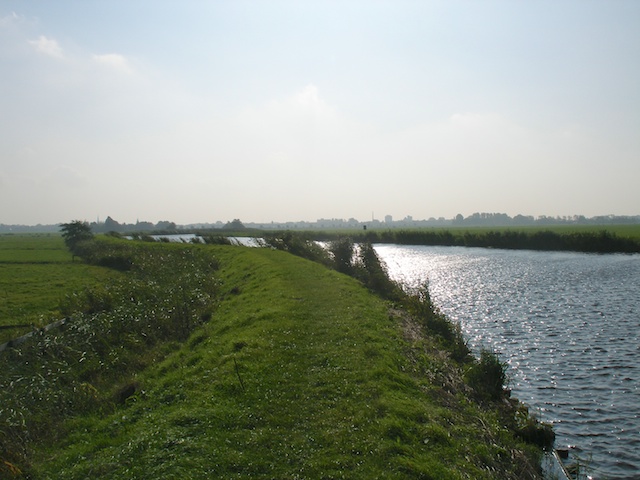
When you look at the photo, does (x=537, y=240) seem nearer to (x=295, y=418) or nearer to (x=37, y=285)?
(x=37, y=285)

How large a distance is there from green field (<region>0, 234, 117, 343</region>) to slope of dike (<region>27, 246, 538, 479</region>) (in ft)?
33.7

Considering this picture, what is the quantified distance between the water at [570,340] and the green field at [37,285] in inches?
771

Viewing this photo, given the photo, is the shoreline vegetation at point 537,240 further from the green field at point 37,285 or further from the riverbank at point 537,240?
the green field at point 37,285

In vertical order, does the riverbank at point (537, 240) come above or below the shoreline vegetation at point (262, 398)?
above

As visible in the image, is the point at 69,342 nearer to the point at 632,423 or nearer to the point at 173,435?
the point at 173,435

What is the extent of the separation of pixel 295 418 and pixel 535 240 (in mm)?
68414

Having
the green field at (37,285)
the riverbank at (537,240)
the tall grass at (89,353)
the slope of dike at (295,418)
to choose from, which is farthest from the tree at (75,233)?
the slope of dike at (295,418)

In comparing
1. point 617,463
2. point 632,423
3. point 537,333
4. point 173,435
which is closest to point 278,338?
point 173,435

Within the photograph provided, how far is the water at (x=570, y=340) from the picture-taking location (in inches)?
456

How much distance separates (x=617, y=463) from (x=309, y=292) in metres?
13.9

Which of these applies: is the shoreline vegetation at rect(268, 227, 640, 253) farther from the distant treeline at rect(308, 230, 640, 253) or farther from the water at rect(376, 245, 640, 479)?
the water at rect(376, 245, 640, 479)

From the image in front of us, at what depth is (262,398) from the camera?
32.2 ft

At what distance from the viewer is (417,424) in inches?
348

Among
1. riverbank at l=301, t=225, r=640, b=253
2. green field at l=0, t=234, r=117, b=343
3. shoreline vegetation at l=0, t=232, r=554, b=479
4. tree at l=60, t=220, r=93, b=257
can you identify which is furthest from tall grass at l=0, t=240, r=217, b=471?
tree at l=60, t=220, r=93, b=257
